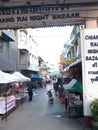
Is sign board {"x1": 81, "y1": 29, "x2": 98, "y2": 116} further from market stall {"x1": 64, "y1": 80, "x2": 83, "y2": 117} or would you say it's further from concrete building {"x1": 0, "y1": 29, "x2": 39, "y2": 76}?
concrete building {"x1": 0, "y1": 29, "x2": 39, "y2": 76}

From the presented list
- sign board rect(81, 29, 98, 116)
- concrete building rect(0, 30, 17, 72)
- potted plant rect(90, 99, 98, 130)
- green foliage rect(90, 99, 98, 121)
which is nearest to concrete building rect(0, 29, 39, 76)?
concrete building rect(0, 30, 17, 72)

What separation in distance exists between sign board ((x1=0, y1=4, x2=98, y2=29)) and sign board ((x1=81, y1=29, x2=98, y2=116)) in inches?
29.3

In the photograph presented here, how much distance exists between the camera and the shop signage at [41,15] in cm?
1468

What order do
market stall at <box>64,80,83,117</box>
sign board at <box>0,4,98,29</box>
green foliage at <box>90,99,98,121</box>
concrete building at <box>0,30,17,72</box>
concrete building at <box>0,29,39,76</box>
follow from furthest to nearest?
concrete building at <box>0,29,39,76</box> < concrete building at <box>0,30,17,72</box> < market stall at <box>64,80,83,117</box> < sign board at <box>0,4,98,29</box> < green foliage at <box>90,99,98,121</box>

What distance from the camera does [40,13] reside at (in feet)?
48.4

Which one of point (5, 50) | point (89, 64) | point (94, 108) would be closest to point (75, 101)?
point (89, 64)

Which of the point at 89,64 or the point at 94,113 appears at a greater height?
the point at 89,64

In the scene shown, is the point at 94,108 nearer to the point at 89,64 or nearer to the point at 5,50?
the point at 89,64

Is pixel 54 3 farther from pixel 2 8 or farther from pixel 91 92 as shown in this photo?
pixel 91 92

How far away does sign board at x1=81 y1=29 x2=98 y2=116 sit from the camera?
14.9 meters

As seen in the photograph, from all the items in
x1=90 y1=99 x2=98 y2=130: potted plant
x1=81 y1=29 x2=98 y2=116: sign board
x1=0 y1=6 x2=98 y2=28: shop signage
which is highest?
x1=0 y1=6 x2=98 y2=28: shop signage

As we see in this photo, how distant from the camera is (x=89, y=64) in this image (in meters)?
15.0

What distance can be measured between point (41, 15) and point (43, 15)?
9 cm

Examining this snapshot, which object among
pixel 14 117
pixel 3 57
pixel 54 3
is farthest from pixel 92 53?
pixel 3 57
